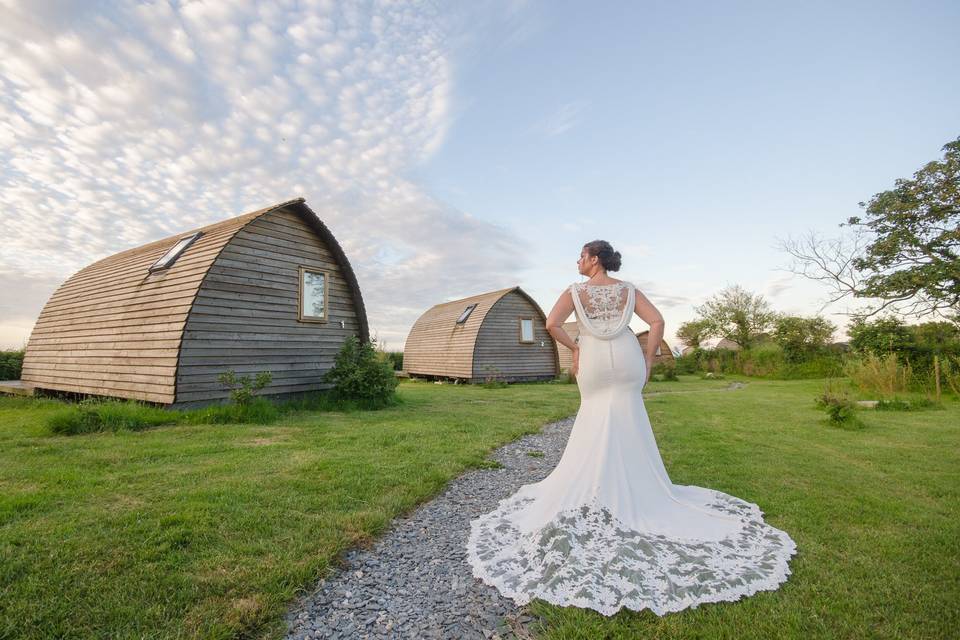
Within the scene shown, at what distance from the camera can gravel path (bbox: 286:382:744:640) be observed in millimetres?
2545

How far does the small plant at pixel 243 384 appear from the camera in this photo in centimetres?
923

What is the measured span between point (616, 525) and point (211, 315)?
930 centimetres

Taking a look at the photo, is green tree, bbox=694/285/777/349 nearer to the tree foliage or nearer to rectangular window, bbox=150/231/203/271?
the tree foliage

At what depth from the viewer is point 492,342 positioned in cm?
2053

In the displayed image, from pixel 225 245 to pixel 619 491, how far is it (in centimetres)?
971

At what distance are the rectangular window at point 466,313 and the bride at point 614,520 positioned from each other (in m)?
17.0

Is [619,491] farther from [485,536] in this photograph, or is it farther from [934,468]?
[934,468]

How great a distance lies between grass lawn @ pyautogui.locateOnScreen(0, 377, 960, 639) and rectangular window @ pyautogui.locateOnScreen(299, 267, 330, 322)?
4.03m

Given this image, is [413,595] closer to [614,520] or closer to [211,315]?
[614,520]

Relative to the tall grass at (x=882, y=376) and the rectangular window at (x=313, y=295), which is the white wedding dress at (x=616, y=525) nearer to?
the rectangular window at (x=313, y=295)

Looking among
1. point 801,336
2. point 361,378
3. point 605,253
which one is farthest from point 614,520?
point 801,336

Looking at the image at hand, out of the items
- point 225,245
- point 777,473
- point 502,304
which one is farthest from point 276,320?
point 502,304

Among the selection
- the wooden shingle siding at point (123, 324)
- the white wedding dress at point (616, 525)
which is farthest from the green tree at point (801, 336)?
the wooden shingle siding at point (123, 324)

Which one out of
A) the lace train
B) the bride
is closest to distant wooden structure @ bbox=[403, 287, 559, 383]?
the bride
